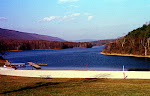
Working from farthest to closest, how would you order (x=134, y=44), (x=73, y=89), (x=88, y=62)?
(x=134, y=44) < (x=88, y=62) < (x=73, y=89)

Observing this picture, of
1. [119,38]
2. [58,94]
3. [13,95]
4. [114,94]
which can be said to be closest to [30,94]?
[13,95]

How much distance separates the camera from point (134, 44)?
69.3 m

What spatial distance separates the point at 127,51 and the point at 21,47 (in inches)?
3975

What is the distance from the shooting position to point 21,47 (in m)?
147

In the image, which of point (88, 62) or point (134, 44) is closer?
point (88, 62)

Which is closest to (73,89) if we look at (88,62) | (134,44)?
(88,62)

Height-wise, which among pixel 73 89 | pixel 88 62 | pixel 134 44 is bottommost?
pixel 88 62

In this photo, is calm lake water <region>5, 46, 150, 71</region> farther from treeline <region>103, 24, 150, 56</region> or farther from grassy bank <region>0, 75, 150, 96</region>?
grassy bank <region>0, 75, 150, 96</region>

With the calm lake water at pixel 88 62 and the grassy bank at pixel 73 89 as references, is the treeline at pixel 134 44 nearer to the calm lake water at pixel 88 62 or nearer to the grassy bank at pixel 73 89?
the calm lake water at pixel 88 62

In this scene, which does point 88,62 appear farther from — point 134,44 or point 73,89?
point 73,89

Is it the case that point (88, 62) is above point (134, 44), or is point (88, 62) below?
below

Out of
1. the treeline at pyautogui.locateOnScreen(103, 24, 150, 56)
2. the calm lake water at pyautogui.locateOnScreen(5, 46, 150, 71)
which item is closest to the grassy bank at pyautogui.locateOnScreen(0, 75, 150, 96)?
the calm lake water at pyautogui.locateOnScreen(5, 46, 150, 71)

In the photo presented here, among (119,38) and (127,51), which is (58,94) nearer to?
(127,51)

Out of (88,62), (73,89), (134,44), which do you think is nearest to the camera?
(73,89)
